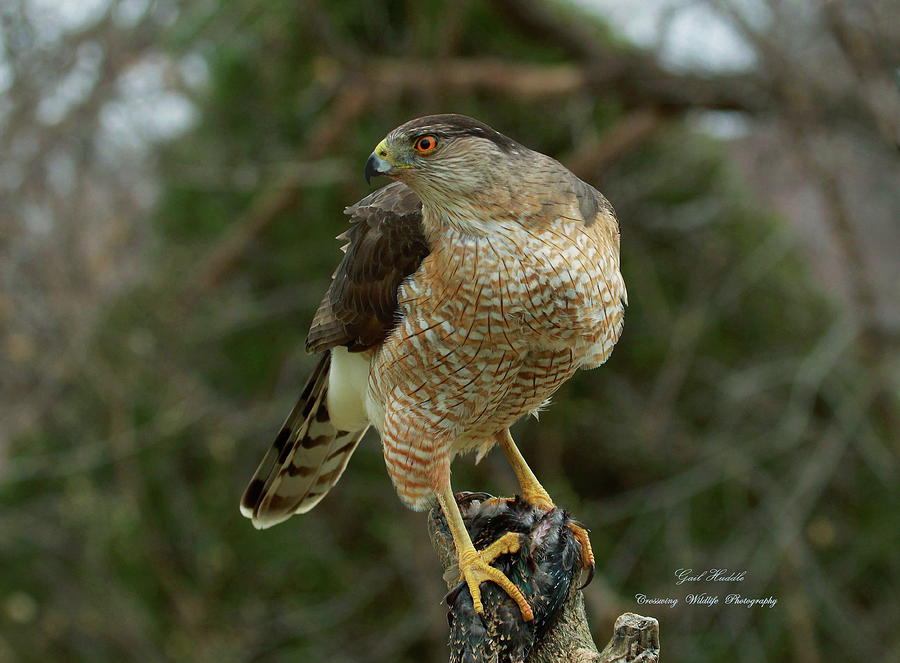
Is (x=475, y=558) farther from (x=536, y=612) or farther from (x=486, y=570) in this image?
(x=536, y=612)

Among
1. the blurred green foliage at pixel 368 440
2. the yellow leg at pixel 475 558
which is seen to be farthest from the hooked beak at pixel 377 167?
the blurred green foliage at pixel 368 440

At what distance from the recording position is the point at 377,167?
7.71 ft

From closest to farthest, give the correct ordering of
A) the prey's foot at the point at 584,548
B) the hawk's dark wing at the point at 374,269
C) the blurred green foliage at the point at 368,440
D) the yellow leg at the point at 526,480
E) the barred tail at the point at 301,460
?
the prey's foot at the point at 584,548
the hawk's dark wing at the point at 374,269
the yellow leg at the point at 526,480
the barred tail at the point at 301,460
the blurred green foliage at the point at 368,440

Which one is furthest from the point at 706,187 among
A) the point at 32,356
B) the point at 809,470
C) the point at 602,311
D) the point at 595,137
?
the point at 32,356

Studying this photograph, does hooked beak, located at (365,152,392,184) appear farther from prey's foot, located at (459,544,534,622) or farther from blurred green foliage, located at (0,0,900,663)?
blurred green foliage, located at (0,0,900,663)

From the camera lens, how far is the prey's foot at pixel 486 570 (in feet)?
7.35

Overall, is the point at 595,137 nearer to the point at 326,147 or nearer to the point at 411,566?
the point at 326,147

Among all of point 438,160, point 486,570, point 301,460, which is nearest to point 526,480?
point 486,570

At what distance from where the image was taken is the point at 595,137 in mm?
5914

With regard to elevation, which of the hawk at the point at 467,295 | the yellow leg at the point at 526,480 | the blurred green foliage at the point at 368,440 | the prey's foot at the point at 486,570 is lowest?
the blurred green foliage at the point at 368,440

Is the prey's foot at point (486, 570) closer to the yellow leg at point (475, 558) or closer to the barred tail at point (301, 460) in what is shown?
the yellow leg at point (475, 558)

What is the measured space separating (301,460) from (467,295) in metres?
1.09

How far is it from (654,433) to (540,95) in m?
2.25

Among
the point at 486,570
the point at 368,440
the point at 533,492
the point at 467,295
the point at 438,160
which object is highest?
the point at 438,160
